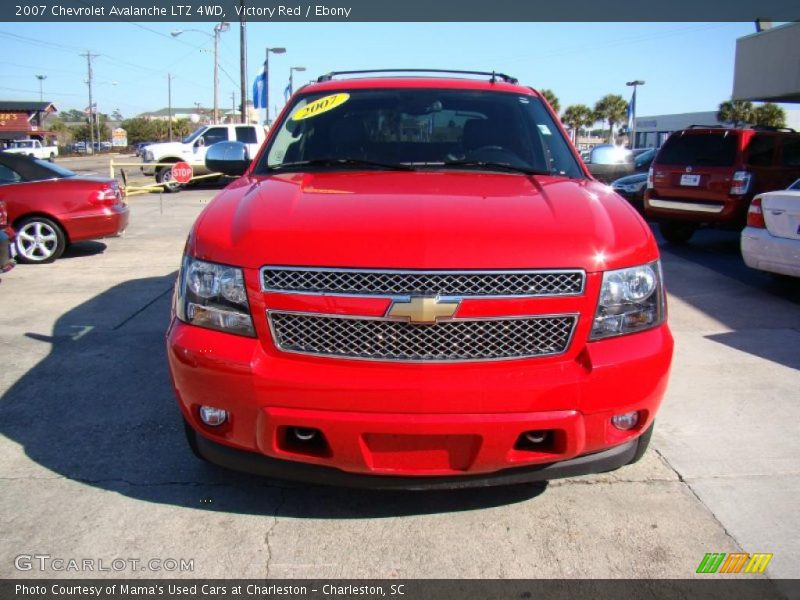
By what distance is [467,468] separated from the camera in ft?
8.34

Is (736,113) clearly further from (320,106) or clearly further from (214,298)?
(214,298)

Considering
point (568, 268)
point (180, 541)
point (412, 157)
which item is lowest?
point (180, 541)

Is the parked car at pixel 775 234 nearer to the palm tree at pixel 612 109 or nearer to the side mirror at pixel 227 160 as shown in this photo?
the side mirror at pixel 227 160

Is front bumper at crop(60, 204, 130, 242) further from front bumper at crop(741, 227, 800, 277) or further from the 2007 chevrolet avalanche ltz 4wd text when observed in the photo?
front bumper at crop(741, 227, 800, 277)

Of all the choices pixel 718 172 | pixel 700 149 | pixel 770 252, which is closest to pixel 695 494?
pixel 770 252

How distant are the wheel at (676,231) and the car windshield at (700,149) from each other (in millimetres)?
1093

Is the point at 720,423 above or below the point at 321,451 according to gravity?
below

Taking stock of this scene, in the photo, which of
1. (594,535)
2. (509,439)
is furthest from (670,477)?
(509,439)

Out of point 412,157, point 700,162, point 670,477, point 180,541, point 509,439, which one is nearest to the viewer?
point 509,439

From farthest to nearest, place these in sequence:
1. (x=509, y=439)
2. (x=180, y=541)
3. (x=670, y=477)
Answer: (x=670, y=477)
(x=180, y=541)
(x=509, y=439)

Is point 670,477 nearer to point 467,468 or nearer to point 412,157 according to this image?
point 467,468

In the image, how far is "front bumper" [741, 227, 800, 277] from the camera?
680 centimetres

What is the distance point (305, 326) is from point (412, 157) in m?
1.57

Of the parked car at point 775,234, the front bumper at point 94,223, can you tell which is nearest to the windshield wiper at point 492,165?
the parked car at point 775,234
